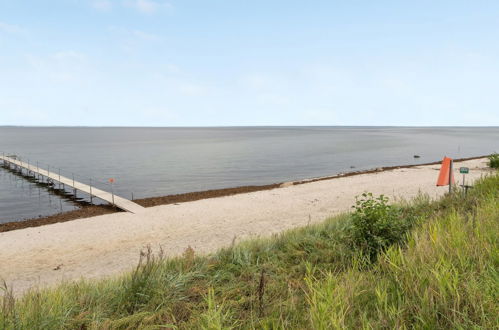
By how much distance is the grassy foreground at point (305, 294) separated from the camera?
122 inches

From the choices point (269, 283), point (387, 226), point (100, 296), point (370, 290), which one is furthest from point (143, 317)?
point (387, 226)

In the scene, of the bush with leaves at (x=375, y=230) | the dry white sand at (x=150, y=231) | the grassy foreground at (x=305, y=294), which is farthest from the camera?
the dry white sand at (x=150, y=231)

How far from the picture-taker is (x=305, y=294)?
404cm

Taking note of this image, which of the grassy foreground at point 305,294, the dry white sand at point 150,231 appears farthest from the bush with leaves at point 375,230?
the dry white sand at point 150,231

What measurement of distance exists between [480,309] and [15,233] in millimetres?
19092

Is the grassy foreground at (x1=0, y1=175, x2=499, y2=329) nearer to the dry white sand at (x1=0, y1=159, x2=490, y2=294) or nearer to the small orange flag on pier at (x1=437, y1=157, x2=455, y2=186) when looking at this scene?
the dry white sand at (x1=0, y1=159, x2=490, y2=294)

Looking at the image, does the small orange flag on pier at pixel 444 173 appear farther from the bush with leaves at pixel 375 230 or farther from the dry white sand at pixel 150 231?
the bush with leaves at pixel 375 230

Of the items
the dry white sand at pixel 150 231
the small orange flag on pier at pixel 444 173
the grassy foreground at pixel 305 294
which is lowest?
the dry white sand at pixel 150 231

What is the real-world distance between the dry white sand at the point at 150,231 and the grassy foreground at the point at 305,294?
4.12 metres

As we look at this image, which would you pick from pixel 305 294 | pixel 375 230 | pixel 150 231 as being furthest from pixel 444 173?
pixel 150 231

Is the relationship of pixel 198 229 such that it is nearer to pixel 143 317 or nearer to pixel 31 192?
pixel 143 317

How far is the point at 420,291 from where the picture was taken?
11.4ft

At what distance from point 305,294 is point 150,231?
40.6 ft

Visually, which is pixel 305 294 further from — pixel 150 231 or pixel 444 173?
pixel 150 231
